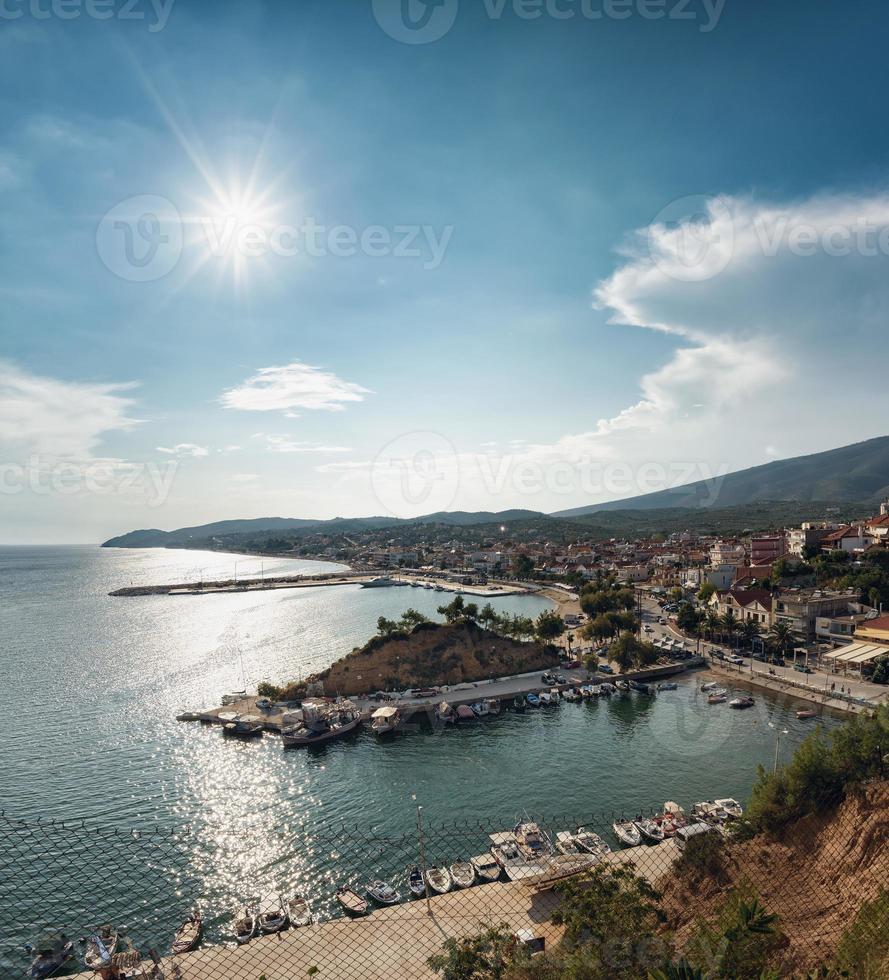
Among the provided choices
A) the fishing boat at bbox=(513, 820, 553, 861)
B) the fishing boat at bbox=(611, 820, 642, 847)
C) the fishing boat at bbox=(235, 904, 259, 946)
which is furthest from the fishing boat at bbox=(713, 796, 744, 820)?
the fishing boat at bbox=(235, 904, 259, 946)

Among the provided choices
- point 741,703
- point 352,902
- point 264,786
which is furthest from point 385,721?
point 741,703

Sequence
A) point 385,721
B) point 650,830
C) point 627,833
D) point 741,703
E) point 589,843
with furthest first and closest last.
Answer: point 741,703
point 385,721
point 627,833
point 650,830
point 589,843

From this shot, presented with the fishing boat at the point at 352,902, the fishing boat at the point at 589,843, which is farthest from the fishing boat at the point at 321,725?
the fishing boat at the point at 589,843

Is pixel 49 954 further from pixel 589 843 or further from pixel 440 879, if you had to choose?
pixel 589 843

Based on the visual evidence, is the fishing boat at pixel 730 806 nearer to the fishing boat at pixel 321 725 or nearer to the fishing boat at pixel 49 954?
the fishing boat at pixel 321 725

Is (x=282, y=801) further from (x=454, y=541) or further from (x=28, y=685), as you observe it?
(x=454, y=541)

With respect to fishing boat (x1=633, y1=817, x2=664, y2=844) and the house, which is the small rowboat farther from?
the house
